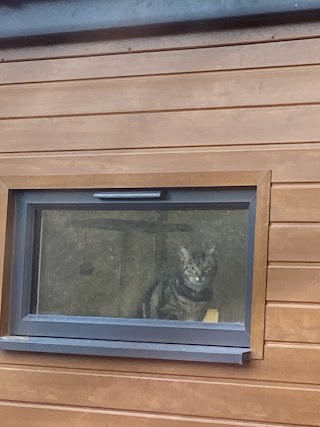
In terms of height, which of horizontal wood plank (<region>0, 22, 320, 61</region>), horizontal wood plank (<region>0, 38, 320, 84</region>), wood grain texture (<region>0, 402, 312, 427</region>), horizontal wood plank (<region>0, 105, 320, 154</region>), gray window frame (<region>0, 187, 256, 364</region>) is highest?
horizontal wood plank (<region>0, 22, 320, 61</region>)

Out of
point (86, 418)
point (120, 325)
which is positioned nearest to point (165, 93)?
point (120, 325)

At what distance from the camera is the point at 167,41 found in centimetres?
194

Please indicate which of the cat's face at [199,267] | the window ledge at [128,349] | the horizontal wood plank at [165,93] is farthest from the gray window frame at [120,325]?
the horizontal wood plank at [165,93]

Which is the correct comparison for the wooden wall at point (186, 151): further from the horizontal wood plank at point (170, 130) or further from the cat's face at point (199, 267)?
the cat's face at point (199, 267)

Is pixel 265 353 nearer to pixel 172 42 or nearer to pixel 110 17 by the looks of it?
pixel 172 42

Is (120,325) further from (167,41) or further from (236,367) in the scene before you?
(167,41)

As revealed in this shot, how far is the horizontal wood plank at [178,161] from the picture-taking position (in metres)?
1.80

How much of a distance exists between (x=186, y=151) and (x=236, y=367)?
59 centimetres

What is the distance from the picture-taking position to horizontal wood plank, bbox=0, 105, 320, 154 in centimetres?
182

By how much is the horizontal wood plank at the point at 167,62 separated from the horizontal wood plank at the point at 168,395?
0.84m

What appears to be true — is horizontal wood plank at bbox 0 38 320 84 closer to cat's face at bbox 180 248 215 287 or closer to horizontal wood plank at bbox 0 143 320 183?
horizontal wood plank at bbox 0 143 320 183

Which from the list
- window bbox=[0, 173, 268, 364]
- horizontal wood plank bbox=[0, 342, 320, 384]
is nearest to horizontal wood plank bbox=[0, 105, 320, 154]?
window bbox=[0, 173, 268, 364]

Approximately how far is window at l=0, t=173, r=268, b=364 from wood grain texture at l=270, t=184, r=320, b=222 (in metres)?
0.03

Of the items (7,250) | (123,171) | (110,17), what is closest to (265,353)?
(123,171)
